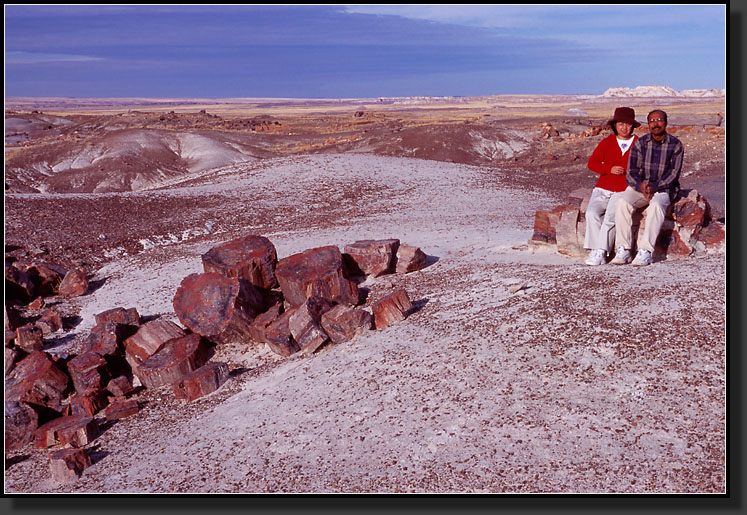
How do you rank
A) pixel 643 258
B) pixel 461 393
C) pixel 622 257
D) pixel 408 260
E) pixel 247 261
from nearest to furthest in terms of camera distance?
pixel 461 393 < pixel 643 258 < pixel 622 257 < pixel 247 261 < pixel 408 260

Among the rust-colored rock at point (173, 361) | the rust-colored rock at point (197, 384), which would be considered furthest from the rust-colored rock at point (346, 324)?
the rust-colored rock at point (173, 361)

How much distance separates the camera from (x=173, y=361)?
5832 mm

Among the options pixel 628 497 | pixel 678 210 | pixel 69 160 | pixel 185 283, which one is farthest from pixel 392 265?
pixel 69 160

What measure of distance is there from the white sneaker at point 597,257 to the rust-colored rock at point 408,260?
6.90ft

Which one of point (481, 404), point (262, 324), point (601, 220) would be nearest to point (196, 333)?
point (262, 324)

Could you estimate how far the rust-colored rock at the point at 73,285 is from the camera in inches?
338

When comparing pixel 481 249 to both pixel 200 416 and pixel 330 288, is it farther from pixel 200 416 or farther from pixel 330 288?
pixel 200 416

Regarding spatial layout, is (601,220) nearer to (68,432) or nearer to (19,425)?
(68,432)

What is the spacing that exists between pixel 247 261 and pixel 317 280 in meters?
0.96

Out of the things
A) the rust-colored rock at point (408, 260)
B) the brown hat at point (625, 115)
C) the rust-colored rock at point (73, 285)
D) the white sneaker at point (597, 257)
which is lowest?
the rust-colored rock at point (73, 285)

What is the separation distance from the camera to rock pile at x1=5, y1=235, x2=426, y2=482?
5.33 meters

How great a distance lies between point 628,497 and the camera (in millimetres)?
3160

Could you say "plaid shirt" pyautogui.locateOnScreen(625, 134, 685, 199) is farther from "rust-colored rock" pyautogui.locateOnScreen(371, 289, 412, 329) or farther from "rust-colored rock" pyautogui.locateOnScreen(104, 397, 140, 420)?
"rust-colored rock" pyautogui.locateOnScreen(104, 397, 140, 420)

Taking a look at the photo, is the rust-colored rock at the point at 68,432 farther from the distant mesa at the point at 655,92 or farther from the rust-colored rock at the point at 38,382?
the distant mesa at the point at 655,92
